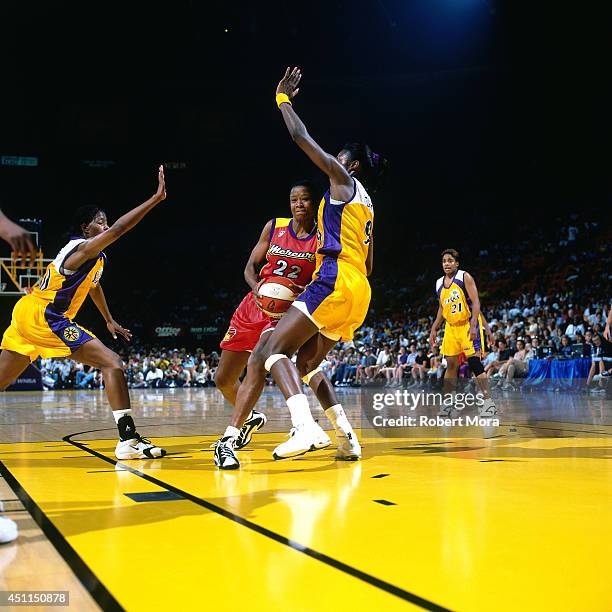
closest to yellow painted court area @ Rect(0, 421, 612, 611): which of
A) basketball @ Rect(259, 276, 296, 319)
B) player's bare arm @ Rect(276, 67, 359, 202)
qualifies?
basketball @ Rect(259, 276, 296, 319)

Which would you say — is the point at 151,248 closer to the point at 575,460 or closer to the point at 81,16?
the point at 81,16

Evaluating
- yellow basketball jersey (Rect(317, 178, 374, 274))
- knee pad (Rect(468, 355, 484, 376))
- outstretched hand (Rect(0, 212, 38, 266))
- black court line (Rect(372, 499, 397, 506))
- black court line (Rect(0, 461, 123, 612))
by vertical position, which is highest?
yellow basketball jersey (Rect(317, 178, 374, 274))

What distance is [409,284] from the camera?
979 inches

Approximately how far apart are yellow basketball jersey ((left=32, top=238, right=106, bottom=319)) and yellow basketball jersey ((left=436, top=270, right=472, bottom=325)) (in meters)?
4.17

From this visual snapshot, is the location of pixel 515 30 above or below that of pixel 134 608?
above

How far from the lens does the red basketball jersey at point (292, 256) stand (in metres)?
4.76

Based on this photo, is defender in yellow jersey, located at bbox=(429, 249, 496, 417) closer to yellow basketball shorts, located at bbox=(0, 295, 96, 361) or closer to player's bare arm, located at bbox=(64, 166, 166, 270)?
player's bare arm, located at bbox=(64, 166, 166, 270)

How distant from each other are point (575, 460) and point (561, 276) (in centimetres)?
1541

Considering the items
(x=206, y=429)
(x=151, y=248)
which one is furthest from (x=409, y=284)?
(x=206, y=429)

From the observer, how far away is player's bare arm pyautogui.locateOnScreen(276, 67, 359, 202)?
3955 millimetres

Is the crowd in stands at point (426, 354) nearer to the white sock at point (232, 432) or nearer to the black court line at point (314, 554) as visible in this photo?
the white sock at point (232, 432)

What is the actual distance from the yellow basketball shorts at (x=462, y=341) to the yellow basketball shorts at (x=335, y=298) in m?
3.47

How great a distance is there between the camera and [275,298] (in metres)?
4.70

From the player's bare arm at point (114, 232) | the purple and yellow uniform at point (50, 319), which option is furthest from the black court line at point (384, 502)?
the purple and yellow uniform at point (50, 319)
